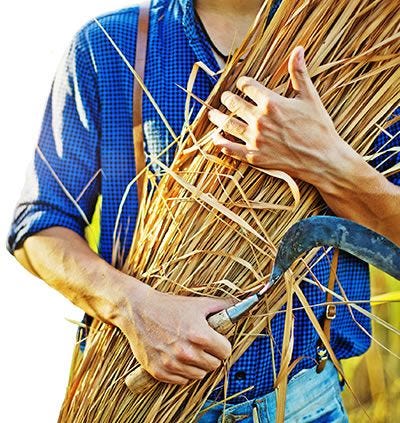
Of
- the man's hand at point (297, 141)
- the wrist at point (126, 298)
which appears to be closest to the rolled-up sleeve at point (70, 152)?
the wrist at point (126, 298)

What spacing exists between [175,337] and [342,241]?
0.30 m

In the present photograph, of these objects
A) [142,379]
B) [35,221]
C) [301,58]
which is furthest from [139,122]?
[142,379]

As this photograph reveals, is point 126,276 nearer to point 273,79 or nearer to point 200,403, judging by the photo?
point 200,403

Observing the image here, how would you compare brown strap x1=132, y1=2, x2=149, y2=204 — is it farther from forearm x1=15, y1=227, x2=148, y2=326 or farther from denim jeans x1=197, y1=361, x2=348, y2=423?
denim jeans x1=197, y1=361, x2=348, y2=423

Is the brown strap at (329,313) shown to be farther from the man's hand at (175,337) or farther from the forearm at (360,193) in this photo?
the man's hand at (175,337)

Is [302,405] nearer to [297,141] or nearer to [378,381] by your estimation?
[297,141]

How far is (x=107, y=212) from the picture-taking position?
1.72 metres

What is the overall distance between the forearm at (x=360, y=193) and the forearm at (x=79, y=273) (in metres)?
0.34

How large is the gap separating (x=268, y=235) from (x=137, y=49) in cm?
45

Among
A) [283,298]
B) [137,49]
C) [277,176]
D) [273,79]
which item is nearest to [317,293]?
[283,298]

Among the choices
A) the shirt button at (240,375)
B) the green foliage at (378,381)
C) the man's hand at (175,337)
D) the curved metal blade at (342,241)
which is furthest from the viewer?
the green foliage at (378,381)

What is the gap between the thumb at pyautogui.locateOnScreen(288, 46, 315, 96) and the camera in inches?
57.1

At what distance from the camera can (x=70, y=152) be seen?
1699 mm

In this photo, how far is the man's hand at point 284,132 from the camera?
148cm
